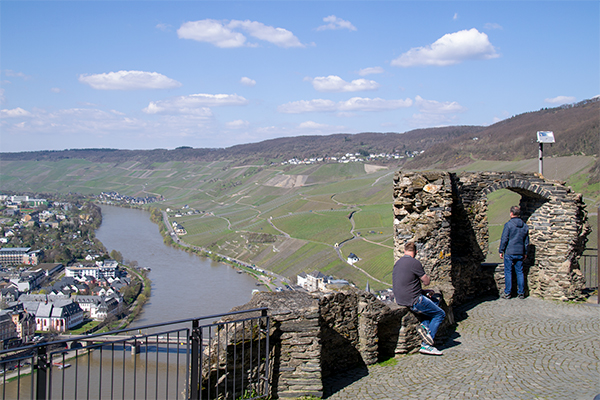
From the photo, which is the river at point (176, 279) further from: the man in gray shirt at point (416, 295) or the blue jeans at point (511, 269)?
the man in gray shirt at point (416, 295)

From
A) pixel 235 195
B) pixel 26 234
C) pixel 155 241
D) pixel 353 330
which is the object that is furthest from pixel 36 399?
pixel 235 195

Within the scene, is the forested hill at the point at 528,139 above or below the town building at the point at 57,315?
above

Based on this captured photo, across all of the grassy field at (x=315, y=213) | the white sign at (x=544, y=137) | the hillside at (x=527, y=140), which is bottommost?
the grassy field at (x=315, y=213)

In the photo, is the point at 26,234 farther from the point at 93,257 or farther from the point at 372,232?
the point at 372,232

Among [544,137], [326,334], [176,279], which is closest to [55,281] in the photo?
[176,279]

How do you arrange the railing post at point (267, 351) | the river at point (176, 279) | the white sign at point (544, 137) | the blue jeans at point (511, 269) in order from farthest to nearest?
the river at point (176, 279), the white sign at point (544, 137), the blue jeans at point (511, 269), the railing post at point (267, 351)

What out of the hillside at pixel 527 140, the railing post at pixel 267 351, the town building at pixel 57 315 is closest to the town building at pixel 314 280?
the town building at pixel 57 315

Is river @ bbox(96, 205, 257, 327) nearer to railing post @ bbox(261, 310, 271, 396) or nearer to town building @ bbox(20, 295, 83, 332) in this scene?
town building @ bbox(20, 295, 83, 332)
